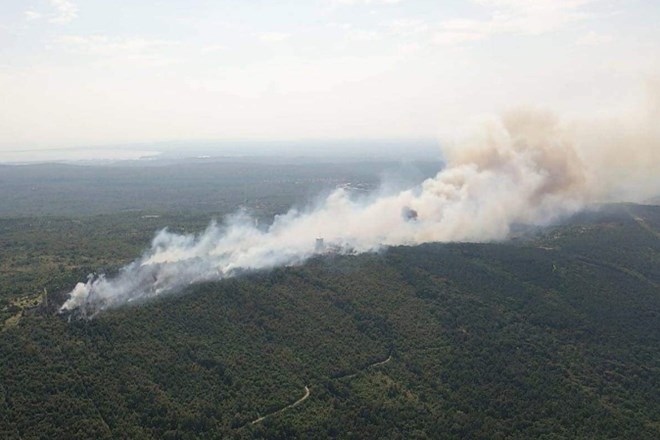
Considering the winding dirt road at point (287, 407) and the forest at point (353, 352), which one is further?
the winding dirt road at point (287, 407)

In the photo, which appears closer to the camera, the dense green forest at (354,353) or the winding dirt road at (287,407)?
the dense green forest at (354,353)

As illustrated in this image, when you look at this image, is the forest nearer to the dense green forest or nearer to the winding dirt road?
the dense green forest

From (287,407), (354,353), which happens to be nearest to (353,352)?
(354,353)

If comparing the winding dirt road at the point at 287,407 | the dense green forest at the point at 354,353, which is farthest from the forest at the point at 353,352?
the winding dirt road at the point at 287,407

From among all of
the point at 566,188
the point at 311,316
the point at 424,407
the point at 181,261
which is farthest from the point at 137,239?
the point at 566,188

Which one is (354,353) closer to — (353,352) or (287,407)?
(353,352)

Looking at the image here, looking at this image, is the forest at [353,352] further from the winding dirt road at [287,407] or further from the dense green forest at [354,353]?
the winding dirt road at [287,407]

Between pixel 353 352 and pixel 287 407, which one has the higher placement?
pixel 353 352

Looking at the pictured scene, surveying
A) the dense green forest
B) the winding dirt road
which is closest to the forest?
the dense green forest
